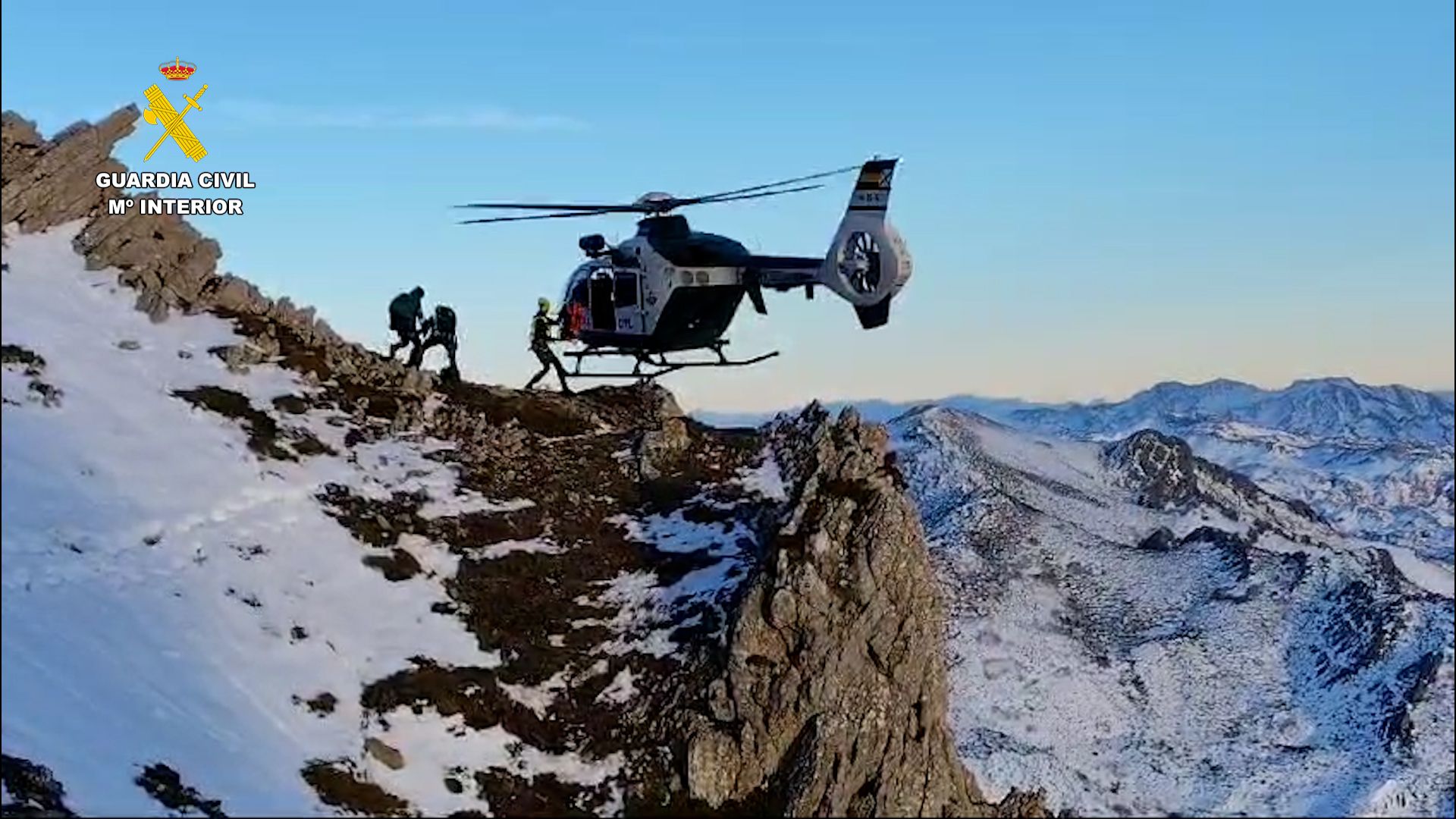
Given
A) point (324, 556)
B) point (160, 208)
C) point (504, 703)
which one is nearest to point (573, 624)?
point (504, 703)

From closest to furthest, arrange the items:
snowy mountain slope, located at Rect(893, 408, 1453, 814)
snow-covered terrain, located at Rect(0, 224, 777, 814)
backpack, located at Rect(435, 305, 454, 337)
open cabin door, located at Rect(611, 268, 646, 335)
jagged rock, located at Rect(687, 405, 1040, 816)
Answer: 1. snow-covered terrain, located at Rect(0, 224, 777, 814)
2. jagged rock, located at Rect(687, 405, 1040, 816)
3. open cabin door, located at Rect(611, 268, 646, 335)
4. backpack, located at Rect(435, 305, 454, 337)
5. snowy mountain slope, located at Rect(893, 408, 1453, 814)

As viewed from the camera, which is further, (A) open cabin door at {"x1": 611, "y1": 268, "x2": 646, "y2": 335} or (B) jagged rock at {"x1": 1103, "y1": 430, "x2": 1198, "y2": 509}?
(B) jagged rock at {"x1": 1103, "y1": 430, "x2": 1198, "y2": 509}

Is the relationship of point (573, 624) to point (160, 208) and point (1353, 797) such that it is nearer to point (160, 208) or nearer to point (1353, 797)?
point (160, 208)

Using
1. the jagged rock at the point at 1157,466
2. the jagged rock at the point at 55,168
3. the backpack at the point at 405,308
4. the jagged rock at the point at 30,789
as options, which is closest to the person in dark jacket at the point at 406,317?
the backpack at the point at 405,308

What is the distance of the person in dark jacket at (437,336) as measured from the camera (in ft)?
156

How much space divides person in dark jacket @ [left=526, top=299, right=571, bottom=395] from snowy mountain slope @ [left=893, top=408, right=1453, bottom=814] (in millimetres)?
33769

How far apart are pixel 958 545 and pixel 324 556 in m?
66.1

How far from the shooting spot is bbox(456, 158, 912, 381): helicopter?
127 feet

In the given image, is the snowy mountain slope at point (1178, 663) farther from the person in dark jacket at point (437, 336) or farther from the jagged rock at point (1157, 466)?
the person in dark jacket at point (437, 336)

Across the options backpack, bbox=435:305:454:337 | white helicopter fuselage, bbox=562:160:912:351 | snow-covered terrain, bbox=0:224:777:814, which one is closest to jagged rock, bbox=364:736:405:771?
snow-covered terrain, bbox=0:224:777:814

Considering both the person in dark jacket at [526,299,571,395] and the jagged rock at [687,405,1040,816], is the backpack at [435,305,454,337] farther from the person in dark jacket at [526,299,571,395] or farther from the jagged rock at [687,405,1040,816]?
the jagged rock at [687,405,1040,816]

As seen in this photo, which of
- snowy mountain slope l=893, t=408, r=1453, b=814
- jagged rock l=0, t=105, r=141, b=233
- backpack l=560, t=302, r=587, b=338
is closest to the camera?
jagged rock l=0, t=105, r=141, b=233

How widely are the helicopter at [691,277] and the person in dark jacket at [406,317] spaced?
5734 millimetres

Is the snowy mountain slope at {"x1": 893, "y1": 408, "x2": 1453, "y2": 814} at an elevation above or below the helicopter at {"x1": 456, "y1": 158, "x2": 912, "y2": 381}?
below
